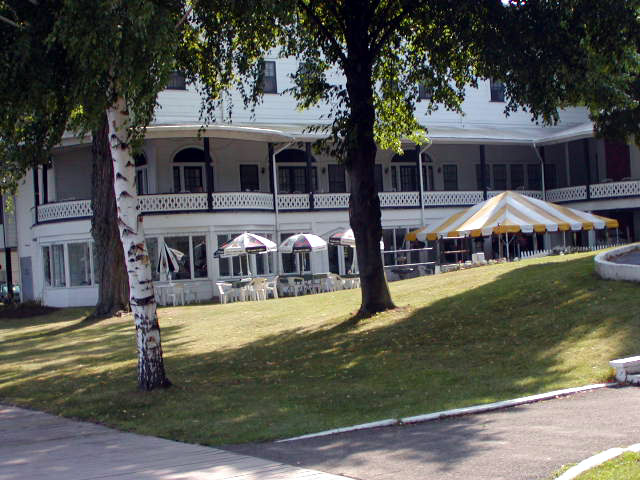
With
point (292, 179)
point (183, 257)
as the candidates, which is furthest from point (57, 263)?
point (292, 179)

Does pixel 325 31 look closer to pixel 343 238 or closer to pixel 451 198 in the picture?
pixel 343 238

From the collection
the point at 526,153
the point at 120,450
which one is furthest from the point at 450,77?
the point at 526,153

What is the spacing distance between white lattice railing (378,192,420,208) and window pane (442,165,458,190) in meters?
3.76

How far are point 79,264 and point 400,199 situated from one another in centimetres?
1396

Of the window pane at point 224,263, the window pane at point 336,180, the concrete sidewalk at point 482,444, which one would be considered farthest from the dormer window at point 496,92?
the concrete sidewalk at point 482,444

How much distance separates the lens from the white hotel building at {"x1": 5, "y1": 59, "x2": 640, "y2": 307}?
32.1 m

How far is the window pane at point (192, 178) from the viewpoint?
112ft

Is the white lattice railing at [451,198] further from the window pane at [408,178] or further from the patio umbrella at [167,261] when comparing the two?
the patio umbrella at [167,261]

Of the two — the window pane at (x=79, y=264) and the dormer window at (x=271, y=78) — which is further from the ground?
the dormer window at (x=271, y=78)

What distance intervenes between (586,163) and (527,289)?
2167cm

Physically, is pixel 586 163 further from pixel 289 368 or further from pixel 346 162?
pixel 289 368

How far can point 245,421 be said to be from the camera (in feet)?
33.0

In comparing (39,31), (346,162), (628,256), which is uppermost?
(39,31)

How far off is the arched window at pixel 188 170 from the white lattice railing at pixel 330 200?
187 inches
